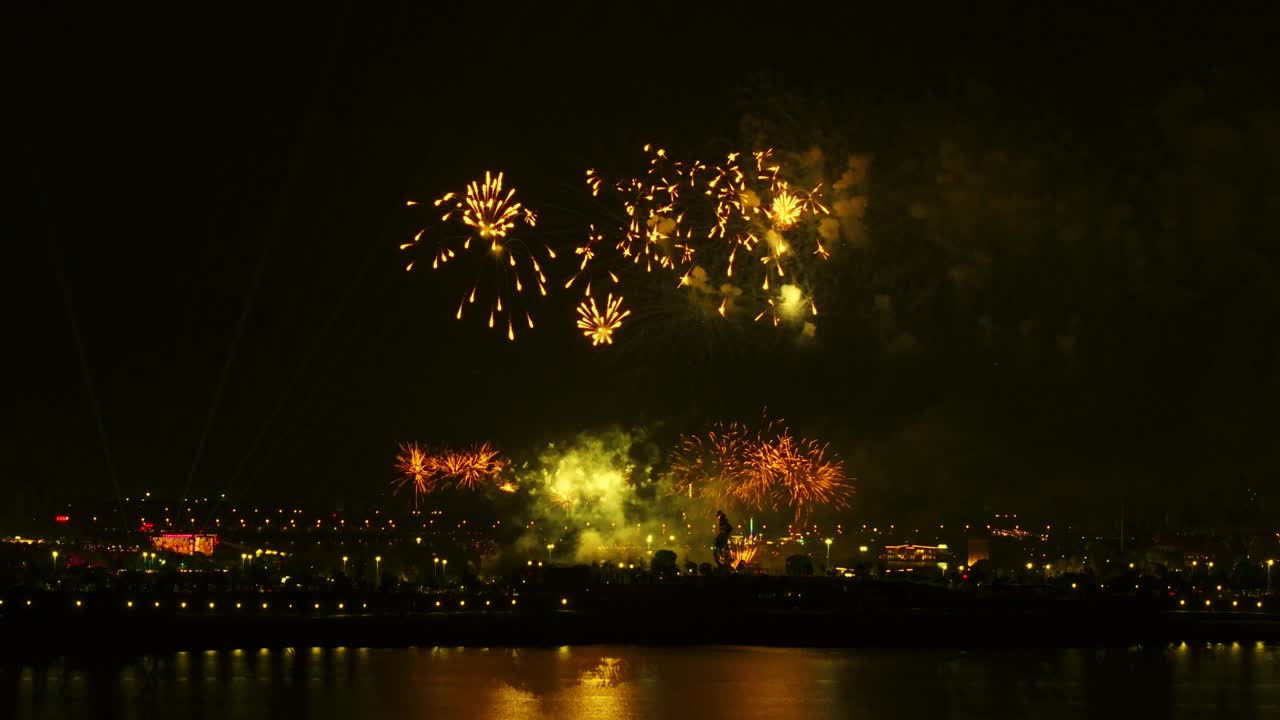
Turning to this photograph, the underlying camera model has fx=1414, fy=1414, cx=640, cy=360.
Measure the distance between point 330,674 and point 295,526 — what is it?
45.7 metres

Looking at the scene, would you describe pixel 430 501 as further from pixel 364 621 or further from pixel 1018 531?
pixel 364 621

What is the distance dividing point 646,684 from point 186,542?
41.7m

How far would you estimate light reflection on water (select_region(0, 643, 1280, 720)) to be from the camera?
16.9 meters

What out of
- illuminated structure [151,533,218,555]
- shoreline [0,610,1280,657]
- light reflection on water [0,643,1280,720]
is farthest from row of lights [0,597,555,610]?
illuminated structure [151,533,218,555]

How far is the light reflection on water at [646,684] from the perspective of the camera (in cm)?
1694

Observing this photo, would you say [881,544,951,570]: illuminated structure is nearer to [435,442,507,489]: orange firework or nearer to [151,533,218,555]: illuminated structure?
[435,442,507,489]: orange firework

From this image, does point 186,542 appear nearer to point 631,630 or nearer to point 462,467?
point 462,467

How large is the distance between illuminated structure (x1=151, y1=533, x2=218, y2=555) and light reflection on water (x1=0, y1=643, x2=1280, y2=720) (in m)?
34.4

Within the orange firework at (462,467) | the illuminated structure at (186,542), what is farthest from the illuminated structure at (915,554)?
the illuminated structure at (186,542)

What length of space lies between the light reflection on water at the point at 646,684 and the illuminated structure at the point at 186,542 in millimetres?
34444

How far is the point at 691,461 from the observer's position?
33656mm

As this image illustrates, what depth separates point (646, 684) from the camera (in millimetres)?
19266

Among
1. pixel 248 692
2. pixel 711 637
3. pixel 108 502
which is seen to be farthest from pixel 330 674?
pixel 108 502

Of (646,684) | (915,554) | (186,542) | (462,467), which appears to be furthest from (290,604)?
(186,542)
